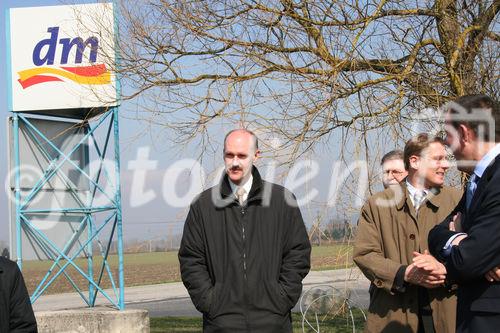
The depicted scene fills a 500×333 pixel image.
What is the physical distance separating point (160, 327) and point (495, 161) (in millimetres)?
11732

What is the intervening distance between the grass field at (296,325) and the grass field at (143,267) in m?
1.66

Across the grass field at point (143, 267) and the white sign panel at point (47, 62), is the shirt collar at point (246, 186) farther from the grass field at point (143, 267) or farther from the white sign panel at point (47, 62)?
the white sign panel at point (47, 62)

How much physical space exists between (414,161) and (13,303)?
8.01 feet

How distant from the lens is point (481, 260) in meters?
3.47

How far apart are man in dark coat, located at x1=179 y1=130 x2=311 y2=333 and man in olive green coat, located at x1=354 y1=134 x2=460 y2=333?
414mm

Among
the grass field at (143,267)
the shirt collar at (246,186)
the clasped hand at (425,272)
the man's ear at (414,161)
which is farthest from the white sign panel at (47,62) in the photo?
the clasped hand at (425,272)

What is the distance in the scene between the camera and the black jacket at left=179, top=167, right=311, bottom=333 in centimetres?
471

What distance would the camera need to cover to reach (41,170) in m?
12.6

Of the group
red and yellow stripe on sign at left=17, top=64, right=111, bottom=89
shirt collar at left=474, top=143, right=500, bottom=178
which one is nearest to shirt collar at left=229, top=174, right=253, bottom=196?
shirt collar at left=474, top=143, right=500, bottom=178

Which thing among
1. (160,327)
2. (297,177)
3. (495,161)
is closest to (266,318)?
(495,161)

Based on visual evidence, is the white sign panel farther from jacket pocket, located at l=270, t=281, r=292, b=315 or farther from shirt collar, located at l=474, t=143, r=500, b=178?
shirt collar, located at l=474, t=143, r=500, b=178

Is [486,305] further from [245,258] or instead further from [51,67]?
[51,67]

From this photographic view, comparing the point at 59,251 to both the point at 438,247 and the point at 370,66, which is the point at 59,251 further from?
the point at 438,247

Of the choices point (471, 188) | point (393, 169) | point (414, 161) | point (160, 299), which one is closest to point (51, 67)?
point (393, 169)
